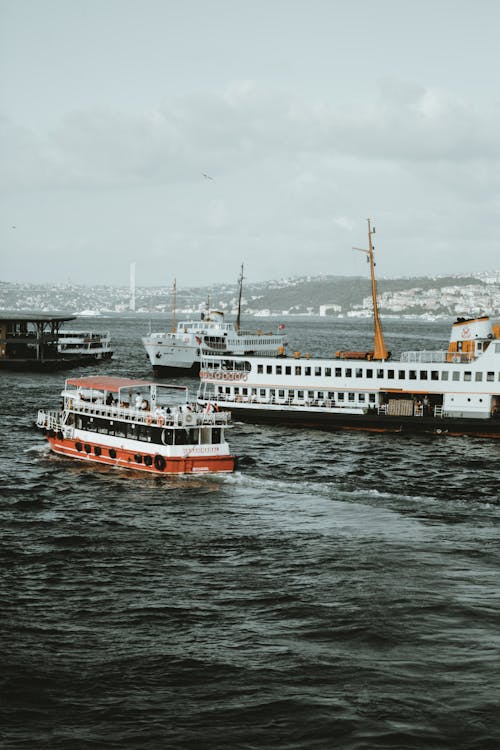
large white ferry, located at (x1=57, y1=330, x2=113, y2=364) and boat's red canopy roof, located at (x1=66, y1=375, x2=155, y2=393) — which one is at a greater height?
large white ferry, located at (x1=57, y1=330, x2=113, y2=364)

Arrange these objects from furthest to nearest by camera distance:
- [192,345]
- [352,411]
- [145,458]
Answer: [192,345], [352,411], [145,458]

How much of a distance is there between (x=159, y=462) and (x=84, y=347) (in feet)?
310

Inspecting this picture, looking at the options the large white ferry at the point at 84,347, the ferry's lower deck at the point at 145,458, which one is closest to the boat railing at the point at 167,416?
the ferry's lower deck at the point at 145,458

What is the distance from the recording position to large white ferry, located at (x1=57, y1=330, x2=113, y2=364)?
5315 inches

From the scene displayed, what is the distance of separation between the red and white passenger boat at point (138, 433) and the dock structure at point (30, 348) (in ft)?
240

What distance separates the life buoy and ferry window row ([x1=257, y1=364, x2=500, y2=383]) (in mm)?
24328

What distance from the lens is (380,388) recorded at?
65.9m

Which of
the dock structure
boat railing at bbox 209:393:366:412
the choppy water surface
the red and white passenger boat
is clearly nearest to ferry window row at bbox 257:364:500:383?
boat railing at bbox 209:393:366:412

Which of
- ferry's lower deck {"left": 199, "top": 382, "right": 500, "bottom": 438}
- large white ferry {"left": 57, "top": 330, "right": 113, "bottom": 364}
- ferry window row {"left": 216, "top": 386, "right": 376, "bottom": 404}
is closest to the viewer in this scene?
ferry's lower deck {"left": 199, "top": 382, "right": 500, "bottom": 438}

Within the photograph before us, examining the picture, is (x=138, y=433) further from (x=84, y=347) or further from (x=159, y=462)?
(x=84, y=347)

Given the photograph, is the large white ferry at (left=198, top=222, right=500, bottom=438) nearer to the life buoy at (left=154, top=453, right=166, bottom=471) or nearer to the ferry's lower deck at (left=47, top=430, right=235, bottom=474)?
the ferry's lower deck at (left=47, top=430, right=235, bottom=474)

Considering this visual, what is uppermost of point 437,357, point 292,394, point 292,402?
point 437,357

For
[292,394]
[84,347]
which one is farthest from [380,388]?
[84,347]

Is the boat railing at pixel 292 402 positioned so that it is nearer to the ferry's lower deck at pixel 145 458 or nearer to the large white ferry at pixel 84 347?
the ferry's lower deck at pixel 145 458
